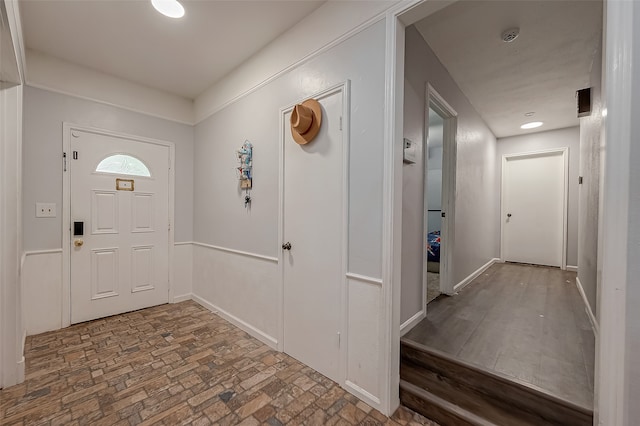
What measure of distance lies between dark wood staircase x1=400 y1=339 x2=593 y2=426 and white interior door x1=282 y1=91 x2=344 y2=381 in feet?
1.79

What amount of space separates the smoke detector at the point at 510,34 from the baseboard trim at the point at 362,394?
298 centimetres

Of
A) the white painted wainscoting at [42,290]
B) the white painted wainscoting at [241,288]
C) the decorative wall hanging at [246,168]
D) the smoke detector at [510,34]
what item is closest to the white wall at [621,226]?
the smoke detector at [510,34]

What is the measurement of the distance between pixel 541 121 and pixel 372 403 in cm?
499

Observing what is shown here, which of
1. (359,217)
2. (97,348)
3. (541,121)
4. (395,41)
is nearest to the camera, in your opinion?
(395,41)

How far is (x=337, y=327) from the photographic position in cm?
186

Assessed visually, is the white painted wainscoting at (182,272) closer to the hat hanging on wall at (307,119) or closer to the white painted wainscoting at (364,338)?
the hat hanging on wall at (307,119)

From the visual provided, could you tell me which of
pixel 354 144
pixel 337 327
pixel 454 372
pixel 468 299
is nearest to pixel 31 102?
pixel 354 144

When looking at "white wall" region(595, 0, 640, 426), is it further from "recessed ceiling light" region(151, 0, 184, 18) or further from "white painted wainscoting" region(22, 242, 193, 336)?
"white painted wainscoting" region(22, 242, 193, 336)

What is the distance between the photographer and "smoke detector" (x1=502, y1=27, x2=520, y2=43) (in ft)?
6.93

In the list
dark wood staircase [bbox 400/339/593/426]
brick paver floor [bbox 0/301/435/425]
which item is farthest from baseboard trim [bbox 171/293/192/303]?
dark wood staircase [bbox 400/339/593/426]

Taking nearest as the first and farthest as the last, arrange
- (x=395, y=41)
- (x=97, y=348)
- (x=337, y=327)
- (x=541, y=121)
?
(x=395, y=41) → (x=337, y=327) → (x=97, y=348) → (x=541, y=121)

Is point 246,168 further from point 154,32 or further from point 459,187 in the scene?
point 459,187

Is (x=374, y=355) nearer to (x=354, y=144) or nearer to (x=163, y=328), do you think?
(x=354, y=144)

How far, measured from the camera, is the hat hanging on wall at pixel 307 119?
6.44ft
